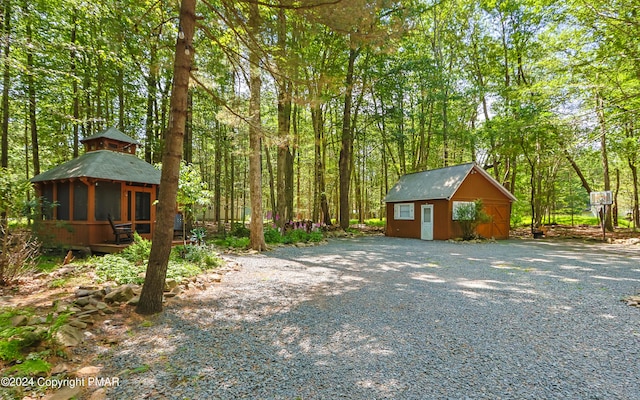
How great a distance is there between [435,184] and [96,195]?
14517 mm

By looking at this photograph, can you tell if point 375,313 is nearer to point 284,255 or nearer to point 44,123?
point 284,255

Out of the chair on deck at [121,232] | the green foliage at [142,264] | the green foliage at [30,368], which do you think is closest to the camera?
the green foliage at [30,368]

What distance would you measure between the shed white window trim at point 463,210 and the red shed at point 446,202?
9 cm

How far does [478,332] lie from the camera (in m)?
3.43

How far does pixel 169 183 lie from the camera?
3.92 metres

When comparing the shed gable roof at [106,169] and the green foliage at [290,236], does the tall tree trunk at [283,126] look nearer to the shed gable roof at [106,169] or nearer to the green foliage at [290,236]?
the green foliage at [290,236]

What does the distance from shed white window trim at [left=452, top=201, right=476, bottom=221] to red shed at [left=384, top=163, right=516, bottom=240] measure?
9 cm

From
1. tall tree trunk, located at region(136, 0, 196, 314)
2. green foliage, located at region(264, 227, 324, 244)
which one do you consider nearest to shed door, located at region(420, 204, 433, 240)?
green foliage, located at region(264, 227, 324, 244)

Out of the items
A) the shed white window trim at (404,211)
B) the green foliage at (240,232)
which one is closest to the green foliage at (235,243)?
the green foliage at (240,232)

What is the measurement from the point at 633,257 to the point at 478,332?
9.32m

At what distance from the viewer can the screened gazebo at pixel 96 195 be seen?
8852mm

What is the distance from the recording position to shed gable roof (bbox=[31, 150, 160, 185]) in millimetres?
8984

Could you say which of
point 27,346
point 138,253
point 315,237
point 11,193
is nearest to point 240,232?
point 315,237

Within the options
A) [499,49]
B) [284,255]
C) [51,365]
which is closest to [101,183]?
[284,255]
